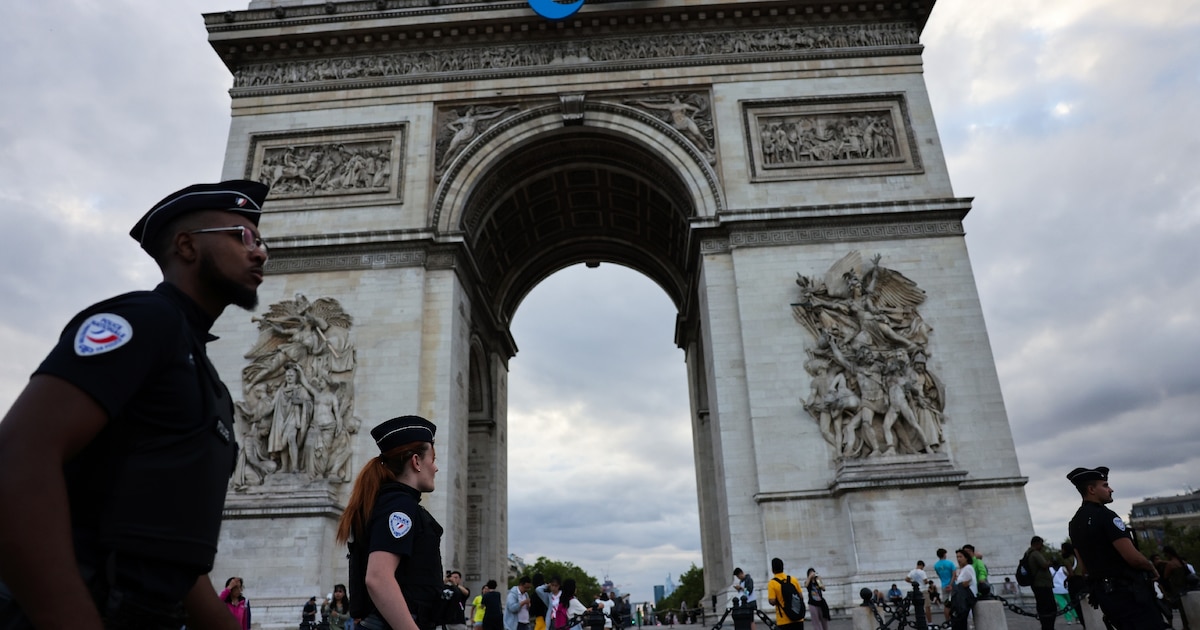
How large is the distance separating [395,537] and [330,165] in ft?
62.0

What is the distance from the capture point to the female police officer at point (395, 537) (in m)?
2.79

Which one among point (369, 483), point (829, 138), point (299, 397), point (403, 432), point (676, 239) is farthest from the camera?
point (676, 239)

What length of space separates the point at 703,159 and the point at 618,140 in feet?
8.44

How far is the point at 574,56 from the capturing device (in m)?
20.5

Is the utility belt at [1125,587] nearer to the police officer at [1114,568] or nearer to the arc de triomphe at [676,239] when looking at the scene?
the police officer at [1114,568]

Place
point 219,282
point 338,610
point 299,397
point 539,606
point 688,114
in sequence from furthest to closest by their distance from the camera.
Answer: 1. point 688,114
2. point 299,397
3. point 338,610
4. point 539,606
5. point 219,282

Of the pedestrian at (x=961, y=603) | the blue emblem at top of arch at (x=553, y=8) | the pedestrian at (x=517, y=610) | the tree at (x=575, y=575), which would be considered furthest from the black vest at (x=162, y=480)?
the tree at (x=575, y=575)

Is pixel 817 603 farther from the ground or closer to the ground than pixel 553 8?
closer to the ground

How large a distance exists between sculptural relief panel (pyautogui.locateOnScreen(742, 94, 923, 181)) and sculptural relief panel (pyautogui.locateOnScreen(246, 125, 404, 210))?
376 inches

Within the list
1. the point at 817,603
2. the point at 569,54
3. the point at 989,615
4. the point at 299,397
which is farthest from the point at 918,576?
the point at 569,54

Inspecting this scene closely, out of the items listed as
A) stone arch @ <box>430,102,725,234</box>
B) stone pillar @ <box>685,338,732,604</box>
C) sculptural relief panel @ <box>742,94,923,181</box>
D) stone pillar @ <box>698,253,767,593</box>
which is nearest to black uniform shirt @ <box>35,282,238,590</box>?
stone pillar @ <box>698,253,767,593</box>

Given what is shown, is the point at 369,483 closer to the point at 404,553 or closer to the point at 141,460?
the point at 404,553

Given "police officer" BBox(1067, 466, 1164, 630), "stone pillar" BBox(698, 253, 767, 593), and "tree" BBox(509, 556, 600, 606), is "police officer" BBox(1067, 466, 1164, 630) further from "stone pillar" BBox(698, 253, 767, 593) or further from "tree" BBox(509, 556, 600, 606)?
"tree" BBox(509, 556, 600, 606)

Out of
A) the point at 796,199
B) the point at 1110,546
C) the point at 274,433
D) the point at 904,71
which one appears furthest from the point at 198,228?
the point at 904,71
